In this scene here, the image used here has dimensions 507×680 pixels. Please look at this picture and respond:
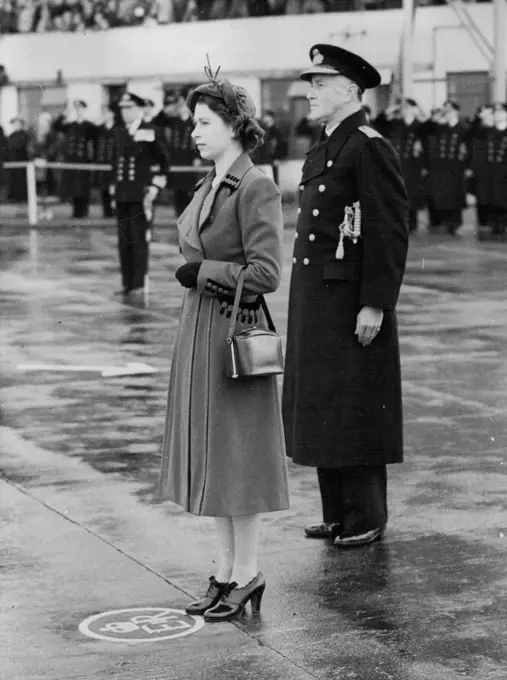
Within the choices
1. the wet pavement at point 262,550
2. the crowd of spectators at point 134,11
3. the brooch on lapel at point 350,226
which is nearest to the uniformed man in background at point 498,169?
the crowd of spectators at point 134,11

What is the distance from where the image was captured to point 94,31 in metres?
37.6

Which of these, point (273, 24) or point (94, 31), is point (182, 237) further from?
point (94, 31)

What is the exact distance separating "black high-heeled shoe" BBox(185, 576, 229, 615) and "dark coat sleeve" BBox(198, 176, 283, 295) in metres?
0.98

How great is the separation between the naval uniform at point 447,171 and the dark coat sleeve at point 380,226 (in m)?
19.7

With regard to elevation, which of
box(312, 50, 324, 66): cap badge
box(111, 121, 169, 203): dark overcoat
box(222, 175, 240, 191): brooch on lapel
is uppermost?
box(312, 50, 324, 66): cap badge

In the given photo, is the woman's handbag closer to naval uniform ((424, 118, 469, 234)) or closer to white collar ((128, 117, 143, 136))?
white collar ((128, 117, 143, 136))

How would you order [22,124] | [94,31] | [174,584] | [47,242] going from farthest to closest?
[94,31] → [22,124] → [47,242] → [174,584]

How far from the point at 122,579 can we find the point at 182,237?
4.15 ft

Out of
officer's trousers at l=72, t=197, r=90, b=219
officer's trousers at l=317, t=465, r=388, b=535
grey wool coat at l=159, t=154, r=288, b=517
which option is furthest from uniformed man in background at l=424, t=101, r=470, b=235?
grey wool coat at l=159, t=154, r=288, b=517

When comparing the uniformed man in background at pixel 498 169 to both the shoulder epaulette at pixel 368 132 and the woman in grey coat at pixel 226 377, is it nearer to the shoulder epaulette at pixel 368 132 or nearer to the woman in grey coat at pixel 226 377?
the shoulder epaulette at pixel 368 132

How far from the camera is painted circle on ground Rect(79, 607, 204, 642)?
5438 mm

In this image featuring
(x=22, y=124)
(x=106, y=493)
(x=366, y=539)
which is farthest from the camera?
(x=22, y=124)

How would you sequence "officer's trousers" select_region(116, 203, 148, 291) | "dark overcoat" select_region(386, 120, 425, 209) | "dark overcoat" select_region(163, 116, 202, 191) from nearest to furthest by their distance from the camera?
1. "officer's trousers" select_region(116, 203, 148, 291)
2. "dark overcoat" select_region(386, 120, 425, 209)
3. "dark overcoat" select_region(163, 116, 202, 191)

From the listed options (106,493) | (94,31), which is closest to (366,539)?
(106,493)
